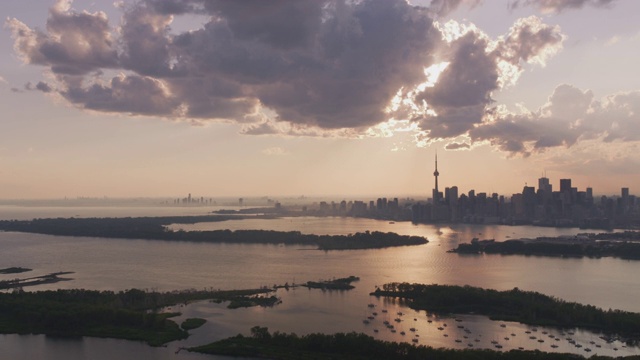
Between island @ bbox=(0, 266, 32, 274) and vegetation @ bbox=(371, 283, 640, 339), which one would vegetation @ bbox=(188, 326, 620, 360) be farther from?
island @ bbox=(0, 266, 32, 274)

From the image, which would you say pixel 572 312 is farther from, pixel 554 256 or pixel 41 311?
pixel 554 256

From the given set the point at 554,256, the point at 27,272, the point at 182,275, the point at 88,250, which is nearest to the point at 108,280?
the point at 182,275

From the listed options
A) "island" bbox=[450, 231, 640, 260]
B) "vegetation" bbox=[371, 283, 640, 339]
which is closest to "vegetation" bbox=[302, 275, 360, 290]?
"vegetation" bbox=[371, 283, 640, 339]

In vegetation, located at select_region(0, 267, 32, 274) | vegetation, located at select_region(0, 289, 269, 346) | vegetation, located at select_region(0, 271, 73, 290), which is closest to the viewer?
vegetation, located at select_region(0, 289, 269, 346)

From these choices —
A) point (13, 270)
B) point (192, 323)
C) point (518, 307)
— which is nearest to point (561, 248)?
point (518, 307)

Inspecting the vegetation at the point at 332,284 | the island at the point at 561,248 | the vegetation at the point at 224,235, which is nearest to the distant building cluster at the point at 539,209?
the island at the point at 561,248

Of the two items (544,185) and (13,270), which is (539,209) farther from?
(13,270)
